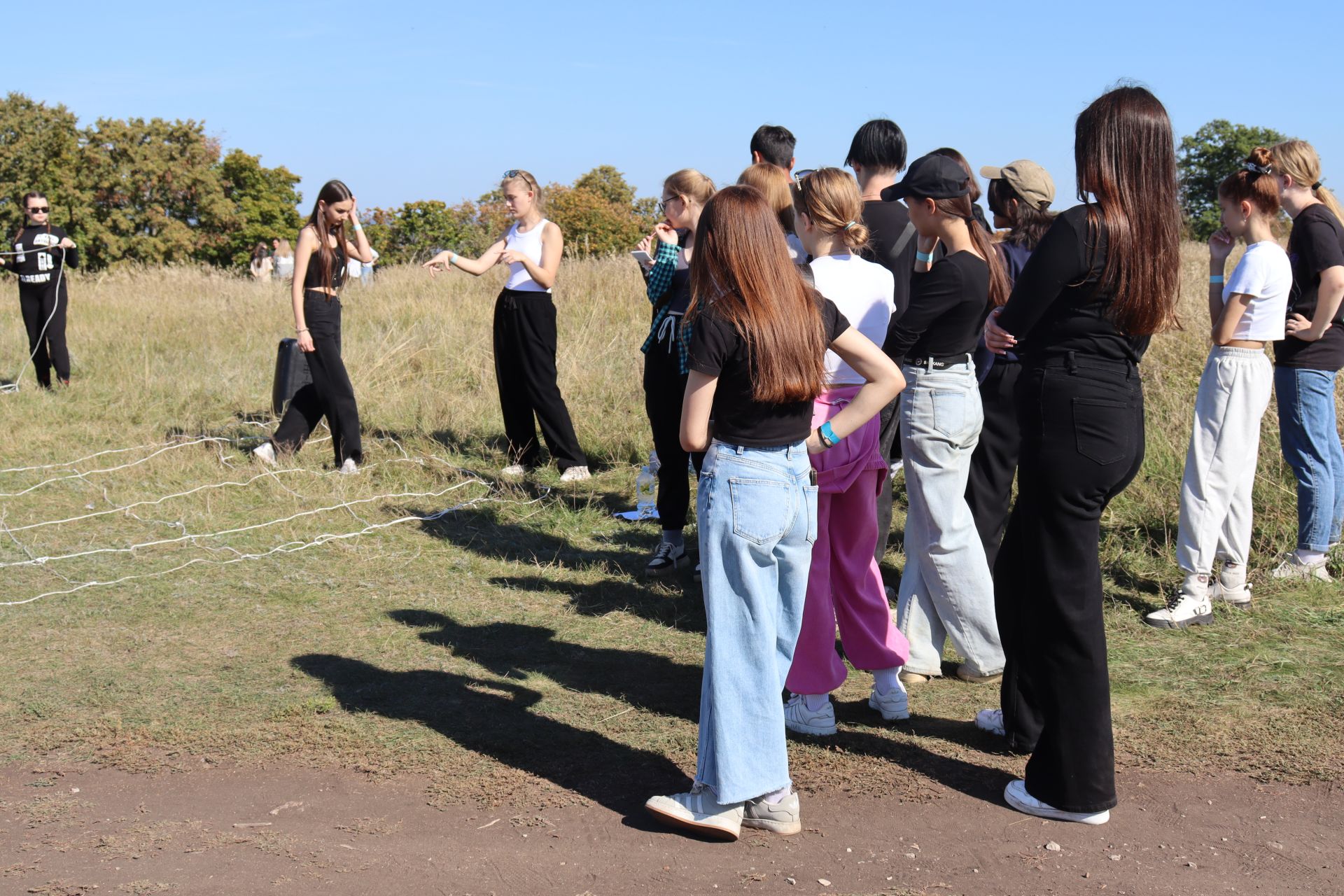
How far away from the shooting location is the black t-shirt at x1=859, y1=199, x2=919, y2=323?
4879 mm

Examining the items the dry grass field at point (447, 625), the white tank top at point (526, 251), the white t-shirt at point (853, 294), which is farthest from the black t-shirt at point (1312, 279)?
the white tank top at point (526, 251)

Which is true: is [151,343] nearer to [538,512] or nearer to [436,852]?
[538,512]

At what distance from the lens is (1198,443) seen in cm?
514

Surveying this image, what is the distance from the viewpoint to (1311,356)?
534cm

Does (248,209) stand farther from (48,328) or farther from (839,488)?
(839,488)

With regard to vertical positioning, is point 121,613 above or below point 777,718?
below

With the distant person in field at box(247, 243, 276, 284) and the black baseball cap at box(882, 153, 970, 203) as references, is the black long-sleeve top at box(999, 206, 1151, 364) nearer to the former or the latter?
the black baseball cap at box(882, 153, 970, 203)

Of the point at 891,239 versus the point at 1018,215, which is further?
Answer: the point at 1018,215

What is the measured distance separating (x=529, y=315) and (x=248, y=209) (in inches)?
1082

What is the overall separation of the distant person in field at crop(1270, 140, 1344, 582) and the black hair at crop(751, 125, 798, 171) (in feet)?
7.37

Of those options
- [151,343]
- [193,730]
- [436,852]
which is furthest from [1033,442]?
[151,343]

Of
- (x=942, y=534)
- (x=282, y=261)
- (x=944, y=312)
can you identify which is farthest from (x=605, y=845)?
(x=282, y=261)

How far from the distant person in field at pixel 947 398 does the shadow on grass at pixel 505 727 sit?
1298 mm

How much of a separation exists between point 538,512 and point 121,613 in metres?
2.60
